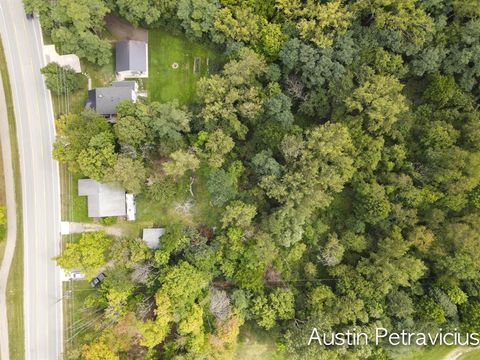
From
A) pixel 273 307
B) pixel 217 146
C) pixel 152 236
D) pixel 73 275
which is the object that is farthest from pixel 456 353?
pixel 73 275

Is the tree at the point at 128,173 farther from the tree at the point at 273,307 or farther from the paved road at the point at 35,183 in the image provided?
the tree at the point at 273,307

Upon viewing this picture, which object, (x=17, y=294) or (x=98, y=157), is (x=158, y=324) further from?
(x=98, y=157)

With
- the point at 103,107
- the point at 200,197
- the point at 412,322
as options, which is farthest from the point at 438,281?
the point at 103,107

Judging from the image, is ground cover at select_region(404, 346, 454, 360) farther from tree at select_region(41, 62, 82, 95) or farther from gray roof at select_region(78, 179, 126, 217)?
tree at select_region(41, 62, 82, 95)

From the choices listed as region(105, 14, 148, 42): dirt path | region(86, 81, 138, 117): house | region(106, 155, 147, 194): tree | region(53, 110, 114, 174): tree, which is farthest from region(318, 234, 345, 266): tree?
region(105, 14, 148, 42): dirt path

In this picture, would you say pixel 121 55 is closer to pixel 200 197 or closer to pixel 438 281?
pixel 200 197

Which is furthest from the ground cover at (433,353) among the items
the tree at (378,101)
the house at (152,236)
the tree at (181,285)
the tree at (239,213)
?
the house at (152,236)
